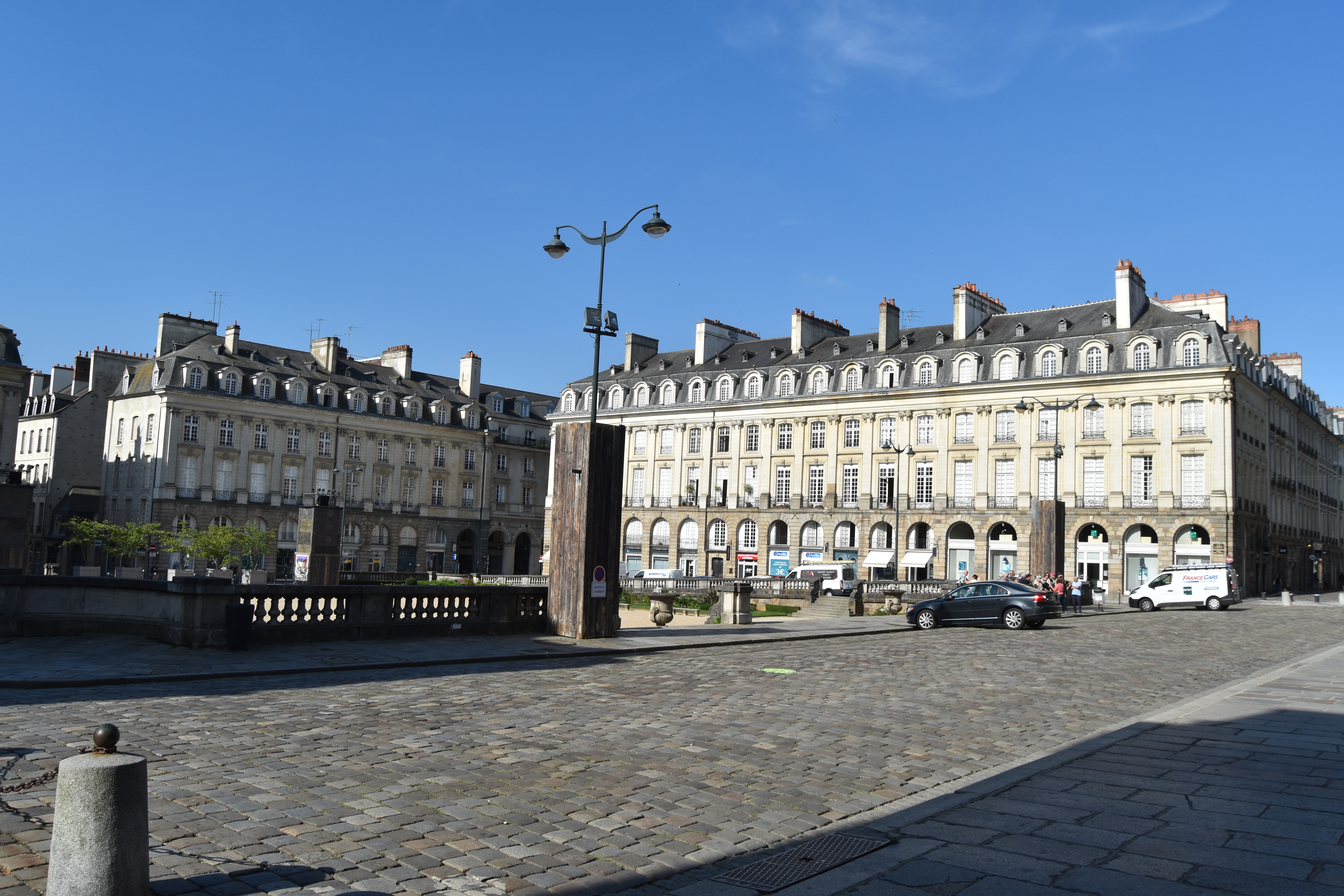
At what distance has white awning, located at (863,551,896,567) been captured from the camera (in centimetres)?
6756

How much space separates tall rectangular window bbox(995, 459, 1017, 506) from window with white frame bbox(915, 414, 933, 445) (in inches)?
185

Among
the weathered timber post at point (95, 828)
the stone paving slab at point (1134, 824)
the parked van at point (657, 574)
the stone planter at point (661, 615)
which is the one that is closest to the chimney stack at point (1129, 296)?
the parked van at point (657, 574)

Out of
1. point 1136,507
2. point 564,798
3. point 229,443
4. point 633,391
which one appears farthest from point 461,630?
point 633,391

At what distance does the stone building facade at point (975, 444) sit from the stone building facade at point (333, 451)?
9.27 m

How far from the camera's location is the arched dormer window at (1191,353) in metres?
59.0

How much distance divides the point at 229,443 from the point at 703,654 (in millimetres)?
59884

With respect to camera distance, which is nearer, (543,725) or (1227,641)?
(543,725)

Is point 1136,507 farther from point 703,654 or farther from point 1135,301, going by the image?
point 703,654

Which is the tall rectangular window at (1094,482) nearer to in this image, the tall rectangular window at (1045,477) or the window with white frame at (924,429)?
the tall rectangular window at (1045,477)

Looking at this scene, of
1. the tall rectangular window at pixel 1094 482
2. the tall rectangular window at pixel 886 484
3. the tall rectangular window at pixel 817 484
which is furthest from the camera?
the tall rectangular window at pixel 817 484

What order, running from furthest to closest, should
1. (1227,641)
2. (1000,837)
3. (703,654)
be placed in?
(1227,641)
(703,654)
(1000,837)

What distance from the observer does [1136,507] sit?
2391 inches

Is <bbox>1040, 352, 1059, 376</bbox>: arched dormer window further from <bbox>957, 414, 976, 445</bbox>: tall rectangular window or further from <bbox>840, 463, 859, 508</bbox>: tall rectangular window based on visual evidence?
<bbox>840, 463, 859, 508</bbox>: tall rectangular window

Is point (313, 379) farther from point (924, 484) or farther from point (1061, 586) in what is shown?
point (1061, 586)
